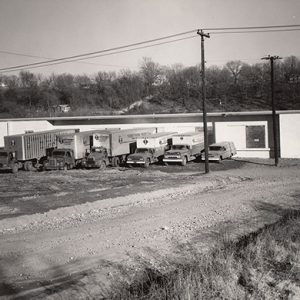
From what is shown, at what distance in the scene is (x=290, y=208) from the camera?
20.5 m

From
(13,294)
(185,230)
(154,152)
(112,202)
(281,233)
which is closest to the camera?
(13,294)

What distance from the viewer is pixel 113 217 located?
64.8ft

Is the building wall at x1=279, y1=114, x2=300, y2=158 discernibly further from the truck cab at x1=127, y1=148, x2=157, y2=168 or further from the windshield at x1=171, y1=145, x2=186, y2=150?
the truck cab at x1=127, y1=148, x2=157, y2=168

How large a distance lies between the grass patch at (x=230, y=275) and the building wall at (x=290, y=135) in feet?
82.7

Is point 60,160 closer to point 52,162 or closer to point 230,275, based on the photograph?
point 52,162

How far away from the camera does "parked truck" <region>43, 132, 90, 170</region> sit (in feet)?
119

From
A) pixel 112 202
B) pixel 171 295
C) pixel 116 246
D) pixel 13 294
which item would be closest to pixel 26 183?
pixel 112 202

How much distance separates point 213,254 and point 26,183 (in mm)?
19858

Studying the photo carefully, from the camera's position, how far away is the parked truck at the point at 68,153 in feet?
119

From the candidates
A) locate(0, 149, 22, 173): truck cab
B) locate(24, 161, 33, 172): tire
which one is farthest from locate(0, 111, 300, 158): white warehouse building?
locate(0, 149, 22, 173): truck cab

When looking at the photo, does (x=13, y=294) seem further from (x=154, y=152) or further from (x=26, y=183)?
(x=154, y=152)

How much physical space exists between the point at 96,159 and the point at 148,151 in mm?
4332

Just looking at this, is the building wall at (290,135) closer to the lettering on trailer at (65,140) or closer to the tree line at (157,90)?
the lettering on trailer at (65,140)

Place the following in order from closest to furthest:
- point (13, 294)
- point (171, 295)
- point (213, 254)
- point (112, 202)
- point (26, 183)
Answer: point (171, 295) < point (13, 294) < point (213, 254) < point (112, 202) < point (26, 183)
